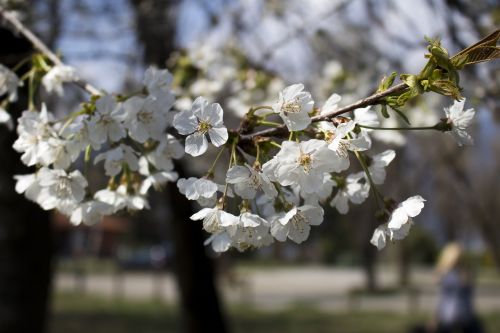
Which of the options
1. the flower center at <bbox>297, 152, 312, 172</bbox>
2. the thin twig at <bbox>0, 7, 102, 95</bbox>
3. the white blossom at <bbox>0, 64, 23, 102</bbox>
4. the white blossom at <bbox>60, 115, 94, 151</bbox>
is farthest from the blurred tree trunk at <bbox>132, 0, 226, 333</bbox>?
the flower center at <bbox>297, 152, 312, 172</bbox>

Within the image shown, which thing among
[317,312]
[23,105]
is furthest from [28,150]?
[317,312]

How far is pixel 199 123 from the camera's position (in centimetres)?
123

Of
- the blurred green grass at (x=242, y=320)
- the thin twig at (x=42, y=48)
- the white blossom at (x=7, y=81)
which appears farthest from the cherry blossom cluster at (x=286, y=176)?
the blurred green grass at (x=242, y=320)

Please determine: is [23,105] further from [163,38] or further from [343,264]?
[343,264]

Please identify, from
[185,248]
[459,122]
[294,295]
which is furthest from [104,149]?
[294,295]

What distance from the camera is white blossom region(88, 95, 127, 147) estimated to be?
53.1 inches

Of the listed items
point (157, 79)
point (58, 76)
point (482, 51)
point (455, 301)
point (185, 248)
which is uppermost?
point (185, 248)

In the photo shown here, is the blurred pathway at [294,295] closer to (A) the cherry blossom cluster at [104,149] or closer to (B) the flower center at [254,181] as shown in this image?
(A) the cherry blossom cluster at [104,149]

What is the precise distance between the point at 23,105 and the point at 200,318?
2.79 m

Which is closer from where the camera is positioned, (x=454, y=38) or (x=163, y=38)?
(x=454, y=38)

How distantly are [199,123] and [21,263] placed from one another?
122 inches

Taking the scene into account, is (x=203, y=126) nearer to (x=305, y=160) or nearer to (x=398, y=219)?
(x=305, y=160)

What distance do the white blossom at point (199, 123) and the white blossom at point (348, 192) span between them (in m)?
0.36

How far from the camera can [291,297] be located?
16.0 m
